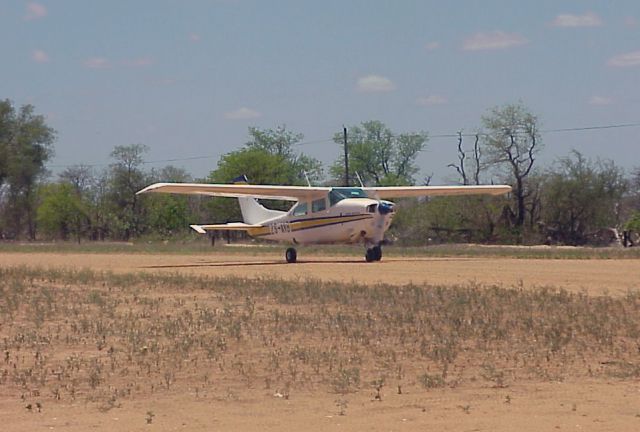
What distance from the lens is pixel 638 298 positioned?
1822 centimetres

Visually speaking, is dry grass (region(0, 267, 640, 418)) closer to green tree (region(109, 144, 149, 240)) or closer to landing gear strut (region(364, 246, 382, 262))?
landing gear strut (region(364, 246, 382, 262))

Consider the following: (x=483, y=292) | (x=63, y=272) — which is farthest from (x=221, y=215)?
(x=483, y=292)

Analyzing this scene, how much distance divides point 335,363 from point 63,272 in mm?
17100

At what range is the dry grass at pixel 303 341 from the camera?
10.8 m

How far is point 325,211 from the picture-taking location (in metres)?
37.6

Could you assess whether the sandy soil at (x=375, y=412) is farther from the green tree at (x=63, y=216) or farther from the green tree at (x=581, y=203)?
the green tree at (x=63, y=216)

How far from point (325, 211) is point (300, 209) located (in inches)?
68.6

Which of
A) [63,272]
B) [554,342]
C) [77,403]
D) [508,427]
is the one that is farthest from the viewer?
[63,272]

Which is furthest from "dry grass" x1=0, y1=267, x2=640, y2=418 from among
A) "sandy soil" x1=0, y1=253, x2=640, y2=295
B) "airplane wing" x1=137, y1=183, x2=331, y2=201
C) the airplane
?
"airplane wing" x1=137, y1=183, x2=331, y2=201

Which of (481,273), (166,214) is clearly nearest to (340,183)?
(166,214)

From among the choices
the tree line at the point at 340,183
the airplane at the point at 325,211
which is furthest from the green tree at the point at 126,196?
the airplane at the point at 325,211

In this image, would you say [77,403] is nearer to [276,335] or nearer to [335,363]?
[335,363]

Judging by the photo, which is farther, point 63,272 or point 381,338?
point 63,272

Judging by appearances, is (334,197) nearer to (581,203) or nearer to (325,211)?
(325,211)
